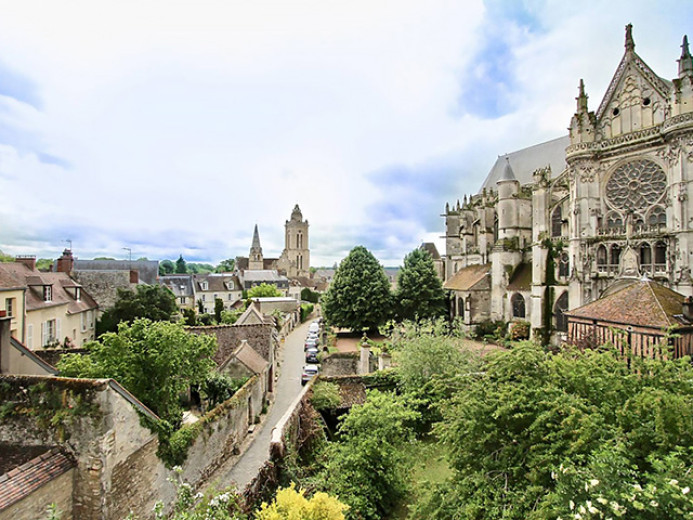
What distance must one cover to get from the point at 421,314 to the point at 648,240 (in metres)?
18.0

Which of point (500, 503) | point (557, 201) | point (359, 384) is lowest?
point (359, 384)

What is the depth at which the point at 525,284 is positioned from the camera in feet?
104

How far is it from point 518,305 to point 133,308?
1257 inches

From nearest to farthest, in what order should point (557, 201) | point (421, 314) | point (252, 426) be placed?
→ 1. point (252, 426)
2. point (557, 201)
3. point (421, 314)

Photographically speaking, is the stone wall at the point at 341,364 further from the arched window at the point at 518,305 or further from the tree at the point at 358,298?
the arched window at the point at 518,305

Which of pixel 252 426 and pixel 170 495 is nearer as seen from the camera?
pixel 170 495

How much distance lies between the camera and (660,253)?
2317 cm

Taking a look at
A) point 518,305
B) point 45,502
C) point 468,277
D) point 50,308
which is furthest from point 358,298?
point 45,502

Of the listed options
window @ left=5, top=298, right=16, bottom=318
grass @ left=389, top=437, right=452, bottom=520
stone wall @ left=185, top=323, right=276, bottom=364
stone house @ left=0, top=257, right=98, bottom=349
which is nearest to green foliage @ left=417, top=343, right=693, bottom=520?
grass @ left=389, top=437, right=452, bottom=520

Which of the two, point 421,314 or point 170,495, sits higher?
point 421,314

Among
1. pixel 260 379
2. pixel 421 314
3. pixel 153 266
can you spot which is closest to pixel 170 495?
pixel 260 379

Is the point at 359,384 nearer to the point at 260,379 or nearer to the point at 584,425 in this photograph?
the point at 260,379

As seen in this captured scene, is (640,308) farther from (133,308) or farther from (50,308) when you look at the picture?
(133,308)

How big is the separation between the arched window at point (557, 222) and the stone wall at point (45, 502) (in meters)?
32.5
